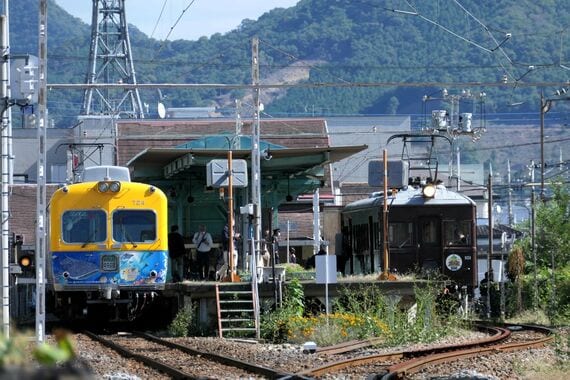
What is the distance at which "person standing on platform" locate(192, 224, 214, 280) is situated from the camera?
26656mm

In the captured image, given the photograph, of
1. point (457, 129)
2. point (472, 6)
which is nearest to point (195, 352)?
point (457, 129)

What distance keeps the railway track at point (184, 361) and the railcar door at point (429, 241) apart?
8.48m

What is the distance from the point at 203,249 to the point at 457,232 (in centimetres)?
597

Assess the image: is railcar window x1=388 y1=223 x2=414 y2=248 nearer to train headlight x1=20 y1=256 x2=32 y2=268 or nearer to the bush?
the bush

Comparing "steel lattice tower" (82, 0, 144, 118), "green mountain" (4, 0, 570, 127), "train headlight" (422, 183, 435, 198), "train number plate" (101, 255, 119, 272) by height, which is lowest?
"train number plate" (101, 255, 119, 272)

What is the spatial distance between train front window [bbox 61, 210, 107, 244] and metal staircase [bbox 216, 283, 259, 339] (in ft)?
10.5

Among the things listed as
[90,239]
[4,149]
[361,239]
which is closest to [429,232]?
[361,239]

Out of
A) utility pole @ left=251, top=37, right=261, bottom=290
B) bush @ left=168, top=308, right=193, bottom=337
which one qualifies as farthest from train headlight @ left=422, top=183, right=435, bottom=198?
bush @ left=168, top=308, right=193, bottom=337

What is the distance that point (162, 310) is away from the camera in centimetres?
2759

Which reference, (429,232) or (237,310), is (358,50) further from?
(237,310)

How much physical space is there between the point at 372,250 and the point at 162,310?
515 centimetres

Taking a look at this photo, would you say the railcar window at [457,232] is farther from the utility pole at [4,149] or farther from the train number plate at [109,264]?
the utility pole at [4,149]

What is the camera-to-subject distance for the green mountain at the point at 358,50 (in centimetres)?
13849

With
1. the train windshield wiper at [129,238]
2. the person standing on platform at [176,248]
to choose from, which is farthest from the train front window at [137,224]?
the person standing on platform at [176,248]
